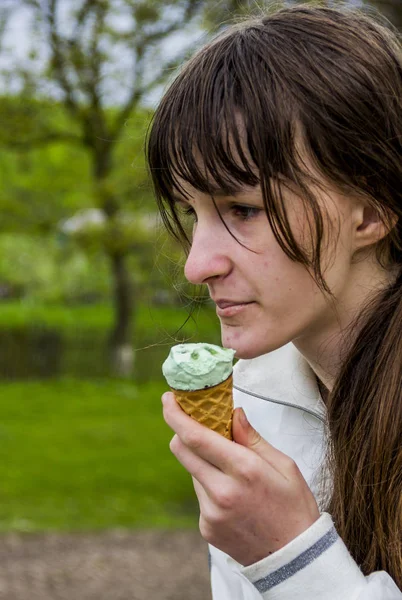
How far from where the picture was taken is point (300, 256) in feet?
5.57

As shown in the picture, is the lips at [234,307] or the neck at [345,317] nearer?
the lips at [234,307]

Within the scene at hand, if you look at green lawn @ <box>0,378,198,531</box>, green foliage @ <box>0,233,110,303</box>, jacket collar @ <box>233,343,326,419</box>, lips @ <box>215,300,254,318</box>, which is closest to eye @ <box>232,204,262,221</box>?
lips @ <box>215,300,254,318</box>

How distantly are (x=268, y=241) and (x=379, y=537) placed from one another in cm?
61

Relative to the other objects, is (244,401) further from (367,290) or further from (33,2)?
(33,2)

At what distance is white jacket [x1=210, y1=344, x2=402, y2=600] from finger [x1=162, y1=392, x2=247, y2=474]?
0.18 m

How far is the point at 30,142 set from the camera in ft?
48.1

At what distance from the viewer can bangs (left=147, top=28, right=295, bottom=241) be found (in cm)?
166

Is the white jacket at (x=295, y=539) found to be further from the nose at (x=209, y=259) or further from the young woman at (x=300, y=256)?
Answer: the nose at (x=209, y=259)

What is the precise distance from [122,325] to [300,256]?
1867 cm

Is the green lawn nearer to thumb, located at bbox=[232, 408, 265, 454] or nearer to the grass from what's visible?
the grass

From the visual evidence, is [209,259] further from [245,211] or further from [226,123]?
[226,123]

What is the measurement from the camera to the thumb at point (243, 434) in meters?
1.70

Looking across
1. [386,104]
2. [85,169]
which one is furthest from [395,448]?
[85,169]

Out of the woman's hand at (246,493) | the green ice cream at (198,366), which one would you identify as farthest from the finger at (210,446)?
the green ice cream at (198,366)
